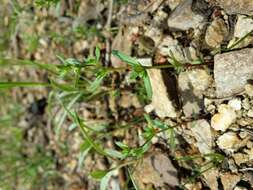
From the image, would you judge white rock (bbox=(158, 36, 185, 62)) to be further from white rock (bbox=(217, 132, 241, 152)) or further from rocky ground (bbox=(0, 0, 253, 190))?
white rock (bbox=(217, 132, 241, 152))

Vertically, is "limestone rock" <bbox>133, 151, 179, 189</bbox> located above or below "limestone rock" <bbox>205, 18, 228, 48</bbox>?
below

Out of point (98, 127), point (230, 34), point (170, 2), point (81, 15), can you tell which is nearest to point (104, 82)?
point (98, 127)

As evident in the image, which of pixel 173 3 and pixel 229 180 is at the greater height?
pixel 173 3

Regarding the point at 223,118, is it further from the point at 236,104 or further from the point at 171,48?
the point at 171,48

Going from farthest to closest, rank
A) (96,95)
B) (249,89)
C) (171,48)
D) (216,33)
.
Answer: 1. (96,95)
2. (171,48)
3. (216,33)
4. (249,89)

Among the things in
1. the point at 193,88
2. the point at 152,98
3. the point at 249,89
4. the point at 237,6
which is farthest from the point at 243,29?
the point at 152,98

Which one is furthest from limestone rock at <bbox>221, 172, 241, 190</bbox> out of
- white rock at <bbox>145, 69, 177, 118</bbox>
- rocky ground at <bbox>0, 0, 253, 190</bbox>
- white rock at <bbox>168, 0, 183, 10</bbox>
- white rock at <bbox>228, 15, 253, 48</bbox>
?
white rock at <bbox>168, 0, 183, 10</bbox>

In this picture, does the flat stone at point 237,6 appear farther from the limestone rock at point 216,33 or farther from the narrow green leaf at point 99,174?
the narrow green leaf at point 99,174
